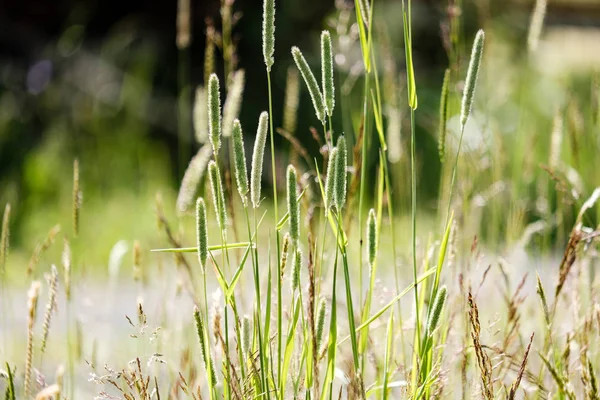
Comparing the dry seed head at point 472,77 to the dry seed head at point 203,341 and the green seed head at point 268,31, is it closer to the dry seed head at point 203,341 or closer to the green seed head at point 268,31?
the green seed head at point 268,31

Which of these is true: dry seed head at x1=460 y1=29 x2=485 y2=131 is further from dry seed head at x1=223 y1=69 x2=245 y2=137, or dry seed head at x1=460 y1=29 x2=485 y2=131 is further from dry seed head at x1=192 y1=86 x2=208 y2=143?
dry seed head at x1=192 y1=86 x2=208 y2=143

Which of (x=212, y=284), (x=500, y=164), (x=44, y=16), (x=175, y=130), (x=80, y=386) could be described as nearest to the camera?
(x=500, y=164)

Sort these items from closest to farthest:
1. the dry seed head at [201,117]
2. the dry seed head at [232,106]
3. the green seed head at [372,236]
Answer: the green seed head at [372,236] → the dry seed head at [232,106] → the dry seed head at [201,117]

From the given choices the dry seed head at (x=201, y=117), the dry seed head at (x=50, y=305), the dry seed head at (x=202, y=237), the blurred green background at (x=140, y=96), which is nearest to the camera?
the dry seed head at (x=202, y=237)

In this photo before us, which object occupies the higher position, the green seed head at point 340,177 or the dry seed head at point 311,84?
the dry seed head at point 311,84

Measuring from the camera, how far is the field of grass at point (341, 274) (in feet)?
3.18

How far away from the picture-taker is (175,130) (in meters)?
5.57

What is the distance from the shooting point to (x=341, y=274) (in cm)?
211

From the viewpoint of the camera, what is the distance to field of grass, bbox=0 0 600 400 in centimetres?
97

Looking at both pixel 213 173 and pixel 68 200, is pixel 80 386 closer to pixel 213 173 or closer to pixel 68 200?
pixel 213 173

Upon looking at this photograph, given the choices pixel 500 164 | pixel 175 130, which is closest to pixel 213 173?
pixel 500 164

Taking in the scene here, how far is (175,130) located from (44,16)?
1.48 metres

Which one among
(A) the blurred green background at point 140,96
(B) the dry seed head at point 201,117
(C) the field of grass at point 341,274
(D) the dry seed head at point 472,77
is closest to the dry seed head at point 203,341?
(C) the field of grass at point 341,274

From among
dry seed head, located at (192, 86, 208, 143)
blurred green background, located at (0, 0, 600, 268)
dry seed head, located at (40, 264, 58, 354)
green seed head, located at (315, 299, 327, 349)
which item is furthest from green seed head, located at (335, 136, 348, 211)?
blurred green background, located at (0, 0, 600, 268)
